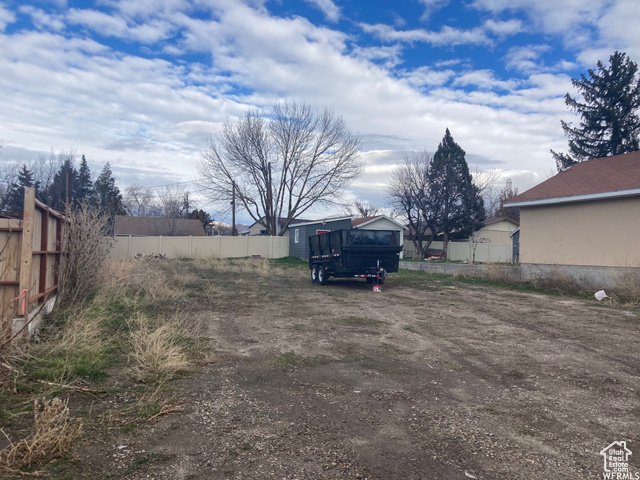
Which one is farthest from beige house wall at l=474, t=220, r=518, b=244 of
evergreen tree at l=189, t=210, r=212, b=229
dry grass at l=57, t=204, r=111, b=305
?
dry grass at l=57, t=204, r=111, b=305

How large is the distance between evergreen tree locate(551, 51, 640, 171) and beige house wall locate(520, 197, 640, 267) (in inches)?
697

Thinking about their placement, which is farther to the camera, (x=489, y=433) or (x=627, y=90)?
(x=627, y=90)

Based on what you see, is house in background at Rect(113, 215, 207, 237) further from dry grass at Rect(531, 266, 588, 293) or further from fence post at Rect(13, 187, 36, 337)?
fence post at Rect(13, 187, 36, 337)

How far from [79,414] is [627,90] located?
3636cm

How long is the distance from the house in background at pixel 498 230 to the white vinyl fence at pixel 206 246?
64.9 feet

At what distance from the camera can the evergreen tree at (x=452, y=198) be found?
39156 mm

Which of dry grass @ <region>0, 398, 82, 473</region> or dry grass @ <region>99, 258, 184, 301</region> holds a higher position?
dry grass @ <region>99, 258, 184, 301</region>

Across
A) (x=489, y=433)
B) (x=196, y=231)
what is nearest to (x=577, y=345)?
(x=489, y=433)

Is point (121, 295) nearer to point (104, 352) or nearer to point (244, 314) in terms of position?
point (244, 314)

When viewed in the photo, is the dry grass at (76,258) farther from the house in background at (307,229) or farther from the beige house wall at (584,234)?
the house in background at (307,229)


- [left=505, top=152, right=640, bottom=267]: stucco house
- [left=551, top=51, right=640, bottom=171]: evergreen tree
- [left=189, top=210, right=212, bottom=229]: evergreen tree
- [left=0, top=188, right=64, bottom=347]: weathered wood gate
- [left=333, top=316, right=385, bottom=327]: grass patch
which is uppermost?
[left=551, top=51, right=640, bottom=171]: evergreen tree

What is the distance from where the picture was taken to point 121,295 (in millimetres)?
10828

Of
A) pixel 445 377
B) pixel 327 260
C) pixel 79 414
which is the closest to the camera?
pixel 79 414

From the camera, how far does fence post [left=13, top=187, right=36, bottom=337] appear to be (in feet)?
19.2
